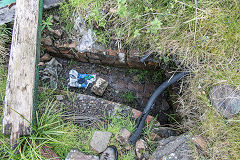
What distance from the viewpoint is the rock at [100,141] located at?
206 cm

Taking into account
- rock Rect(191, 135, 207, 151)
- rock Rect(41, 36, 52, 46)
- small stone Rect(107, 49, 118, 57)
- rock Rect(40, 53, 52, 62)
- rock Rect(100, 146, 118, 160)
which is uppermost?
rock Rect(41, 36, 52, 46)

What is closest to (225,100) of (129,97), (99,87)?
(129,97)

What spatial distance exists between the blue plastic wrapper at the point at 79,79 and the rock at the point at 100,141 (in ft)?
3.20

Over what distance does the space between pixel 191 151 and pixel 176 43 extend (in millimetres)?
1175

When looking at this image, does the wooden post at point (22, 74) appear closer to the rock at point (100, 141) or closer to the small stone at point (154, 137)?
the rock at point (100, 141)

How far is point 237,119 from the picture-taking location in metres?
1.89

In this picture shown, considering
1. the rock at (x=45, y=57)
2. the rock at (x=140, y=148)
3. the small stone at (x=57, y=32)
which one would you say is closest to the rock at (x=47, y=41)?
the small stone at (x=57, y=32)

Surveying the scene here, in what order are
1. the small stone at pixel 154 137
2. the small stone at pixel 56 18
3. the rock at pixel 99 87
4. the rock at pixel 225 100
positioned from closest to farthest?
the rock at pixel 225 100 < the small stone at pixel 154 137 < the small stone at pixel 56 18 < the rock at pixel 99 87

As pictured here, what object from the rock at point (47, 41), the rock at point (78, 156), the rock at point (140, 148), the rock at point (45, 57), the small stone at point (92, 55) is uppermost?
the rock at point (47, 41)

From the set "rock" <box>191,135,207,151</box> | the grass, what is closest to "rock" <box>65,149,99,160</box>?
the grass

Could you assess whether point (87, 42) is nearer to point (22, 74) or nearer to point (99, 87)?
point (99, 87)

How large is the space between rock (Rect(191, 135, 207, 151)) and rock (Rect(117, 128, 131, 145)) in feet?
2.33

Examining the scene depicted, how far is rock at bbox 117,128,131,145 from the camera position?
210cm

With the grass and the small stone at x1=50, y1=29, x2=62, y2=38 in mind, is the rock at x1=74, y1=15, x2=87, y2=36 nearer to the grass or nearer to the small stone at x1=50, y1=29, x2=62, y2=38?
the small stone at x1=50, y1=29, x2=62, y2=38
